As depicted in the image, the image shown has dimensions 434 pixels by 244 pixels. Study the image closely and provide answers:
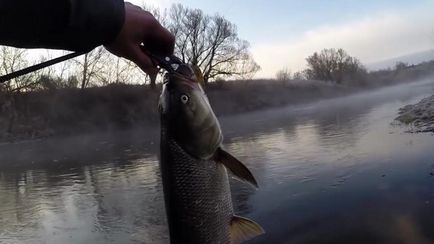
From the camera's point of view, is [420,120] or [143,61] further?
[420,120]

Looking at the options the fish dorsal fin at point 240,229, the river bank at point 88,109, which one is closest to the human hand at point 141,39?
the fish dorsal fin at point 240,229

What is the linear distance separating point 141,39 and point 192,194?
1.98 feet

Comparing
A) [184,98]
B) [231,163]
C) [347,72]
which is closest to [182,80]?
[184,98]

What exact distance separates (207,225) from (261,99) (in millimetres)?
63643

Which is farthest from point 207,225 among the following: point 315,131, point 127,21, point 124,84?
point 124,84

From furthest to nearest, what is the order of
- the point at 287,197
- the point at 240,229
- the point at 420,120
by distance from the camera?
the point at 420,120
the point at 287,197
the point at 240,229

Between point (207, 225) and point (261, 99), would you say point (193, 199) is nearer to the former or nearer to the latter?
point (207, 225)

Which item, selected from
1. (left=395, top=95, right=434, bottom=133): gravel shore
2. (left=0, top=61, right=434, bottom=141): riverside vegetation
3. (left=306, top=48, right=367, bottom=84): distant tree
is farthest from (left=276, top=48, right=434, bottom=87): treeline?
(left=395, top=95, right=434, bottom=133): gravel shore

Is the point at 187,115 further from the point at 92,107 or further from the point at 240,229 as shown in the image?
the point at 92,107

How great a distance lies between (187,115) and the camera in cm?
177

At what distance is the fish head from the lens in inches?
69.1

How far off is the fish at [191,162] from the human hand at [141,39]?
0.28 ft

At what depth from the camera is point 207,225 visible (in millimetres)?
1816

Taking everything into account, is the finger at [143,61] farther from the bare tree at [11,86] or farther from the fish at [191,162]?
the bare tree at [11,86]
